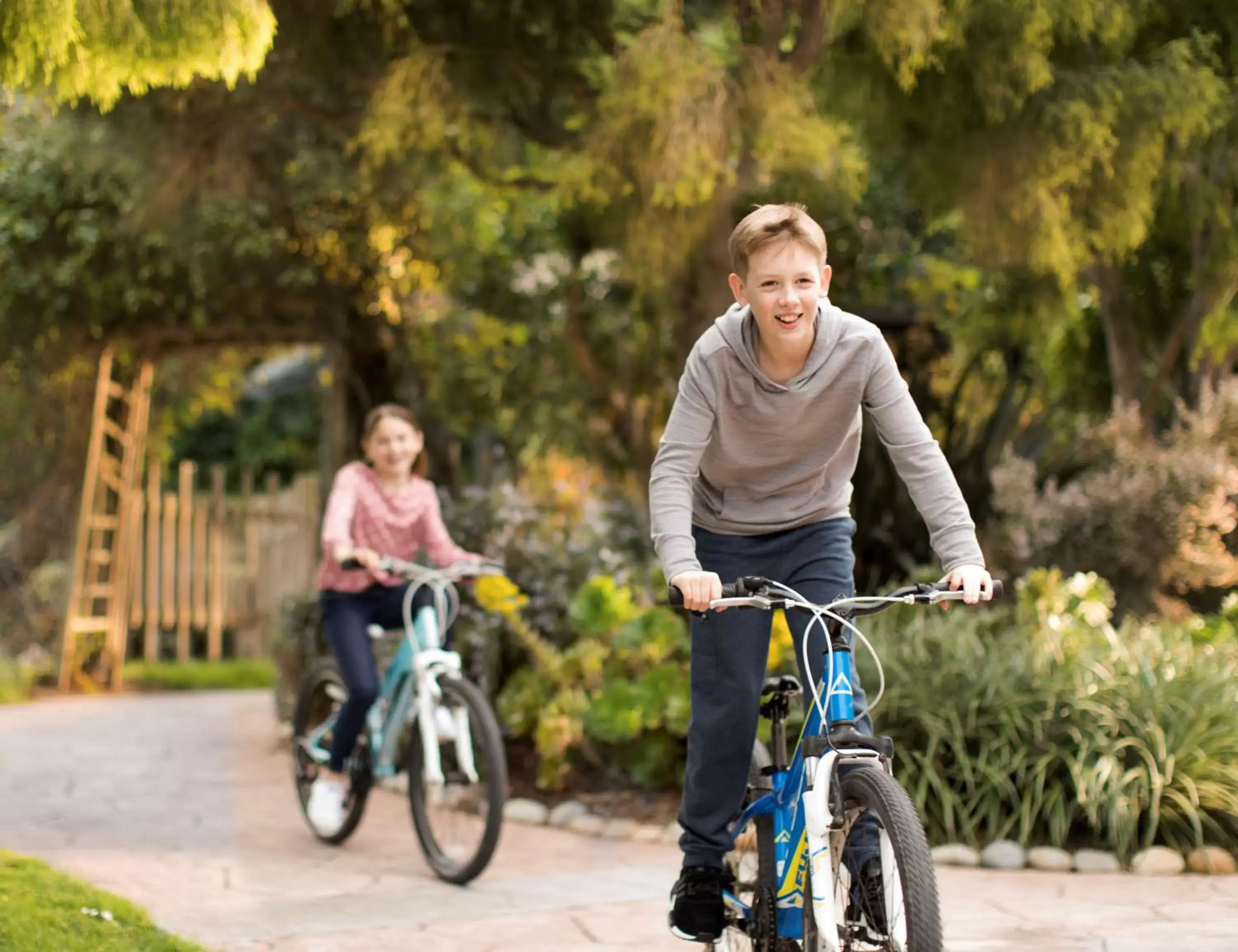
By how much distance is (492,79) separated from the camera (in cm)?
686

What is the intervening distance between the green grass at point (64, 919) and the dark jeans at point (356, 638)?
56.3 inches

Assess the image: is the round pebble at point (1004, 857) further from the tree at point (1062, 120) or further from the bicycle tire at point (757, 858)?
the tree at point (1062, 120)

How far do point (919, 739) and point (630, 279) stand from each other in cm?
265

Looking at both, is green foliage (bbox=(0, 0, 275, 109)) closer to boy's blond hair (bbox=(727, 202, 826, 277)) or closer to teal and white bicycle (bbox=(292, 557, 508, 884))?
boy's blond hair (bbox=(727, 202, 826, 277))

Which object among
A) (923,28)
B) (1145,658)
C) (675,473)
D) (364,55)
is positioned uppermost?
(364,55)

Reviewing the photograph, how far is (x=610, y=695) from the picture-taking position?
19.3ft

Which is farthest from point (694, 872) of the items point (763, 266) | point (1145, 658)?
point (1145, 658)

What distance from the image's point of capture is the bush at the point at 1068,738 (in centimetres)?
493

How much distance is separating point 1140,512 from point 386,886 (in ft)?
13.1

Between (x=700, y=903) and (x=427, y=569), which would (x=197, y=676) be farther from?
(x=700, y=903)

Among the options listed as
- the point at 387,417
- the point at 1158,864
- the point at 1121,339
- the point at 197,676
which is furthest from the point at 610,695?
the point at 197,676

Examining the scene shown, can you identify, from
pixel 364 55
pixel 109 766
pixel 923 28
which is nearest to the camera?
pixel 923 28

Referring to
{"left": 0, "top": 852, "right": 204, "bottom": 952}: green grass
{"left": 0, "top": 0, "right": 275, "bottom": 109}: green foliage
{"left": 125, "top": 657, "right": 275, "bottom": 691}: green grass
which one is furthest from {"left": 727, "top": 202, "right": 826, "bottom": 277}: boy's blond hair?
{"left": 125, "top": 657, "right": 275, "bottom": 691}: green grass

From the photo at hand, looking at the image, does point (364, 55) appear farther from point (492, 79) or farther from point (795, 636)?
point (795, 636)
